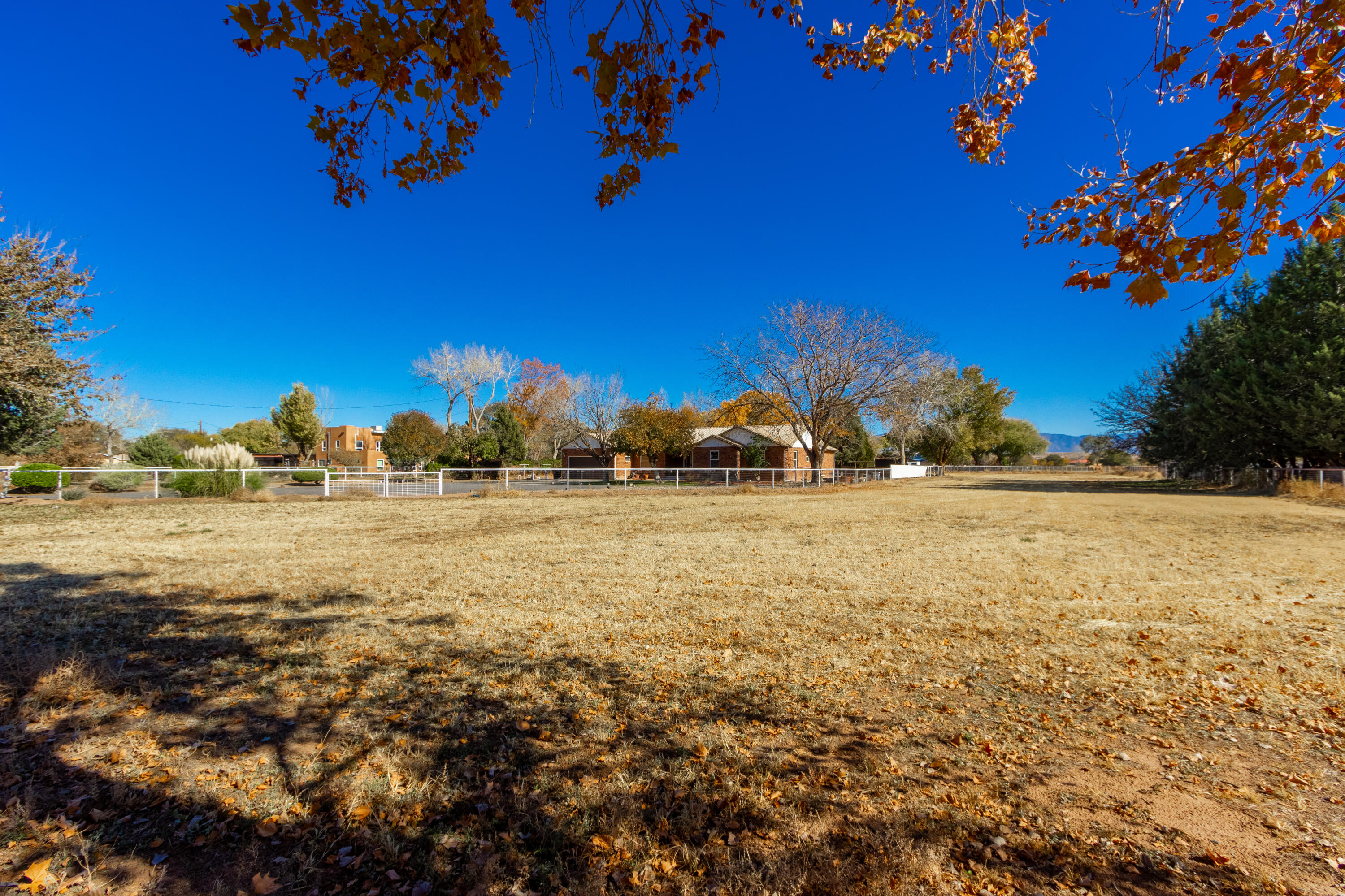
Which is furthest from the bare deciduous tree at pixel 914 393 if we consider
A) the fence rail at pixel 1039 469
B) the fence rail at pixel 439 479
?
the fence rail at pixel 1039 469

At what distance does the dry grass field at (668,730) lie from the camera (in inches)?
85.0

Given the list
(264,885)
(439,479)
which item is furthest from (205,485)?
(264,885)

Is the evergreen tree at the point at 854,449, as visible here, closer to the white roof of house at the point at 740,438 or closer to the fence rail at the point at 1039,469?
the white roof of house at the point at 740,438

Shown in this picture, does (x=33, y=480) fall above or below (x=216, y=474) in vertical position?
below

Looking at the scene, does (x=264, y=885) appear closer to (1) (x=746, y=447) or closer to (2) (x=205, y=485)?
(2) (x=205, y=485)

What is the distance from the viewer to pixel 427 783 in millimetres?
2689

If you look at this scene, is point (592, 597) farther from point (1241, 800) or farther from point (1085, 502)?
point (1085, 502)

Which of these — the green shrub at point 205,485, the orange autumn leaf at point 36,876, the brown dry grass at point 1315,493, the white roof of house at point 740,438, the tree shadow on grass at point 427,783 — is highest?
the white roof of house at point 740,438

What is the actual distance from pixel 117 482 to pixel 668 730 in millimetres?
25901

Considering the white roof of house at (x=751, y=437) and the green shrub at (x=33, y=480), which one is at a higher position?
the white roof of house at (x=751, y=437)

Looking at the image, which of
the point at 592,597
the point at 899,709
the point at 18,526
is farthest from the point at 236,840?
the point at 18,526

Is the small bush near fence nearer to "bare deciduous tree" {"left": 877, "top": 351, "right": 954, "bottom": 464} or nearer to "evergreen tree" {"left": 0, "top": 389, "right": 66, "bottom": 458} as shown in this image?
"evergreen tree" {"left": 0, "top": 389, "right": 66, "bottom": 458}

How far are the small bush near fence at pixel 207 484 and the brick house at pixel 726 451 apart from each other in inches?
933

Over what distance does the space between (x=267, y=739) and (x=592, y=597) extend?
355 centimetres
